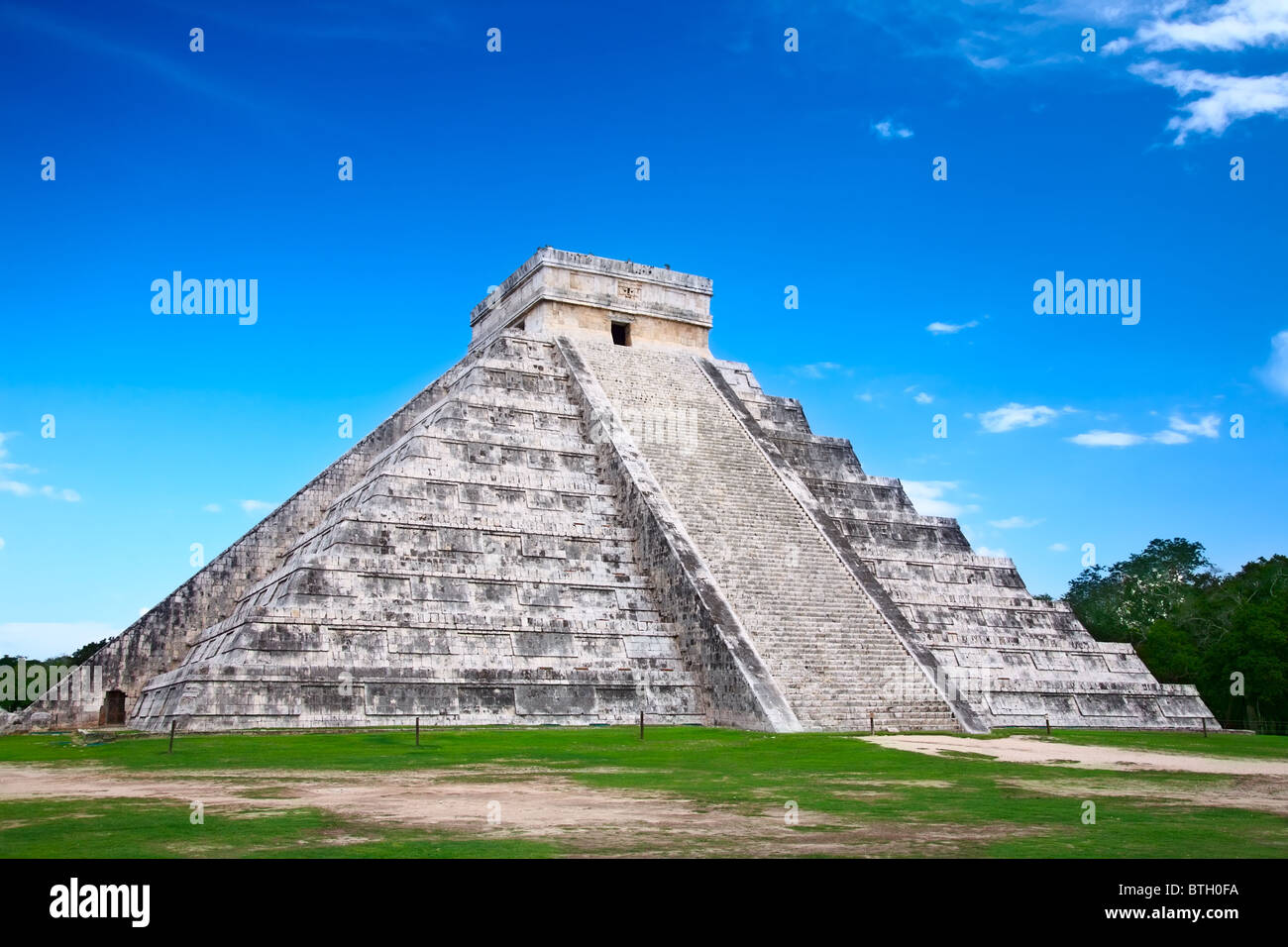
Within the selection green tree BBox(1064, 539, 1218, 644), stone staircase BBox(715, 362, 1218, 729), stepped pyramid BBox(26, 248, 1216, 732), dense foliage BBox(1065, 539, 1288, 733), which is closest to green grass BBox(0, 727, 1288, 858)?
stepped pyramid BBox(26, 248, 1216, 732)

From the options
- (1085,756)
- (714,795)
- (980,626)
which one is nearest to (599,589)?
(980,626)

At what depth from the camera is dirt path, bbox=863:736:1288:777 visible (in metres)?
13.5

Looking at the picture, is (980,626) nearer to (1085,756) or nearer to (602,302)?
(1085,756)

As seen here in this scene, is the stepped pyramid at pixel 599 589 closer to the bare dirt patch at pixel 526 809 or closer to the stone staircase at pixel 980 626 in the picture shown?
the stone staircase at pixel 980 626

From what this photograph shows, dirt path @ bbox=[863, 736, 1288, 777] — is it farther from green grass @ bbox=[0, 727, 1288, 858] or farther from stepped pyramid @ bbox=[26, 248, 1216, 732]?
stepped pyramid @ bbox=[26, 248, 1216, 732]

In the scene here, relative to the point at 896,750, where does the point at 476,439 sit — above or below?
above

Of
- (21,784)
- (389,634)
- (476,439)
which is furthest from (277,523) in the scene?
(21,784)

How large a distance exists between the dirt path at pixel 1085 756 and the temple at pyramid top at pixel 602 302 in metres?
14.4

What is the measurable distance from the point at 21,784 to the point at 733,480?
1552 centimetres

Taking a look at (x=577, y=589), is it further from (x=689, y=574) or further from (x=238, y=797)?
(x=238, y=797)

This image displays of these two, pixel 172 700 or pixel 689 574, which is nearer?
pixel 172 700

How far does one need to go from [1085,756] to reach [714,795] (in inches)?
283

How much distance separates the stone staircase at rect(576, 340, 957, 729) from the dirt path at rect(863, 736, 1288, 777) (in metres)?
1.33
